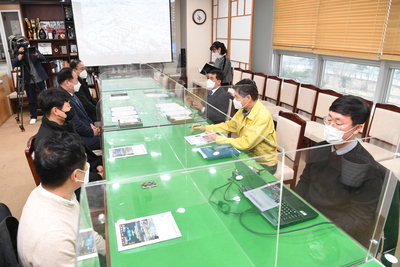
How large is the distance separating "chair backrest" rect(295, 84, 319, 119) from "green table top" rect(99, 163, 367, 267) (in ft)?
8.85

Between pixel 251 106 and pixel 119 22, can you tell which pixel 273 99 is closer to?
pixel 251 106

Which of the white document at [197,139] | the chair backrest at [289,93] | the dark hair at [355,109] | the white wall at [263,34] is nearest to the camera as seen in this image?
the dark hair at [355,109]

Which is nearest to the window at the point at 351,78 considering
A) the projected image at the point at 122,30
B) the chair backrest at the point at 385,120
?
the chair backrest at the point at 385,120

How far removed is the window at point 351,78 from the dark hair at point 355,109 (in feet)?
7.44

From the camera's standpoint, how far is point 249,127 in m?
2.19

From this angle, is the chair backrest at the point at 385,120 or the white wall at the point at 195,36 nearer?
the chair backrest at the point at 385,120

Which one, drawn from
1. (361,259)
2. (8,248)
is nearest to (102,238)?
(8,248)

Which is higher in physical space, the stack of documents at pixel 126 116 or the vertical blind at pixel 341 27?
the vertical blind at pixel 341 27

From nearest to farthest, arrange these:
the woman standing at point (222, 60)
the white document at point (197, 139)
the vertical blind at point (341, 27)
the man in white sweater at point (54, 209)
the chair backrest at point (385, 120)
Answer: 1. the man in white sweater at point (54, 209)
2. the white document at point (197, 139)
3. the chair backrest at point (385, 120)
4. the vertical blind at point (341, 27)
5. the woman standing at point (222, 60)

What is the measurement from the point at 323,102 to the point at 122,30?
4431mm

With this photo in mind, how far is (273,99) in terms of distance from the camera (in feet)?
15.0

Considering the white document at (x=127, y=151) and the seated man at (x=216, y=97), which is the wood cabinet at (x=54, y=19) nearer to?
the seated man at (x=216, y=97)

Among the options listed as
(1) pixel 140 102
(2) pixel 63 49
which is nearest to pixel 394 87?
(1) pixel 140 102

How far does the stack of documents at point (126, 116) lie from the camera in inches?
111
